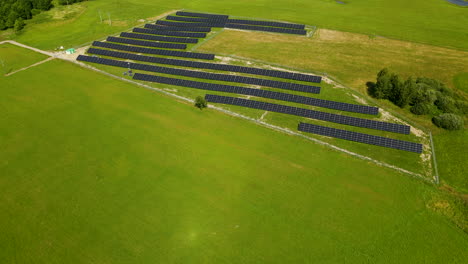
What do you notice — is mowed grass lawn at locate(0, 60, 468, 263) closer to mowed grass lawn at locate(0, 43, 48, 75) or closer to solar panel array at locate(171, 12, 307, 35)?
mowed grass lawn at locate(0, 43, 48, 75)

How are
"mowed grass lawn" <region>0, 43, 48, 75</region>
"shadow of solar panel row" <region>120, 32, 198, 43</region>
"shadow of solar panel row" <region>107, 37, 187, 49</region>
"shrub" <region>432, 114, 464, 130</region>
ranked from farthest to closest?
1. "shadow of solar panel row" <region>120, 32, 198, 43</region>
2. "shadow of solar panel row" <region>107, 37, 187, 49</region>
3. "mowed grass lawn" <region>0, 43, 48, 75</region>
4. "shrub" <region>432, 114, 464, 130</region>

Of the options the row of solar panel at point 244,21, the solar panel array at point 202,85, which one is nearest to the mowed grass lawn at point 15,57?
the solar panel array at point 202,85

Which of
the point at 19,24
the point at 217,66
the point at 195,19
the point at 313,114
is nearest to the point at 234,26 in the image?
the point at 195,19

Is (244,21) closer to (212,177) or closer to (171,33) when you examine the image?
(171,33)

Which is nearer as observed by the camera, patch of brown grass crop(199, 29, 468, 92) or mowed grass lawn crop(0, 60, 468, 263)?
mowed grass lawn crop(0, 60, 468, 263)

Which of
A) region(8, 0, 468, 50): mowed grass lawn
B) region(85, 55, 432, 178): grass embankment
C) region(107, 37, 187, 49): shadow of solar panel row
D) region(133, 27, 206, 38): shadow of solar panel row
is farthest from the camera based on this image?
region(8, 0, 468, 50): mowed grass lawn

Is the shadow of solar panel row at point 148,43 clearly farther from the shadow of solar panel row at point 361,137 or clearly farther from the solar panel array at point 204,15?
the shadow of solar panel row at point 361,137

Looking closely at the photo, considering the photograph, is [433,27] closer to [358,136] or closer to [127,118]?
[358,136]

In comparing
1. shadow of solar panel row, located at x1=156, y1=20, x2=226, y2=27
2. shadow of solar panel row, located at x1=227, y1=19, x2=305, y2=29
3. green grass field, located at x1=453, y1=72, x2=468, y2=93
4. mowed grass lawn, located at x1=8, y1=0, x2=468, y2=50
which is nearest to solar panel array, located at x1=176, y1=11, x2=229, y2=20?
shadow of solar panel row, located at x1=227, y1=19, x2=305, y2=29
